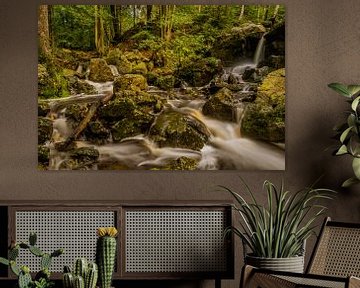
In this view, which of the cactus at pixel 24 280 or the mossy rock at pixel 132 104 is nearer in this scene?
the cactus at pixel 24 280

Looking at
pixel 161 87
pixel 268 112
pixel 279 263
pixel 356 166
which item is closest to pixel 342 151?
pixel 356 166

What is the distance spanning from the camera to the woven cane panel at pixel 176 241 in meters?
5.57

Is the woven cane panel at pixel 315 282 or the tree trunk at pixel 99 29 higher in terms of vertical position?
the tree trunk at pixel 99 29

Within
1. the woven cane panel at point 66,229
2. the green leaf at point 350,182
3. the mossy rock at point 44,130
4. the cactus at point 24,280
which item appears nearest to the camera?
the cactus at point 24,280

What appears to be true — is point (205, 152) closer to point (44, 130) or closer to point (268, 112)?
point (268, 112)

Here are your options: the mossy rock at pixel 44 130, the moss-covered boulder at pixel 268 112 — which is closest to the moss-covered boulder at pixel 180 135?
the moss-covered boulder at pixel 268 112

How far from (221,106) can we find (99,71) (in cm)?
93

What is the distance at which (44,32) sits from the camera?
6035 mm

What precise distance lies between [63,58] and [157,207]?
1.36 meters

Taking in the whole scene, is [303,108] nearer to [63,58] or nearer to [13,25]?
[63,58]

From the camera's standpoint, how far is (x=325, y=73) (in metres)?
6.04

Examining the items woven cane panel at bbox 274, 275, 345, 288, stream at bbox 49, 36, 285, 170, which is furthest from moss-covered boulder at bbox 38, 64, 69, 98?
woven cane panel at bbox 274, 275, 345, 288

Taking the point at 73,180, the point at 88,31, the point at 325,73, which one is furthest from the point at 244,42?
the point at 73,180

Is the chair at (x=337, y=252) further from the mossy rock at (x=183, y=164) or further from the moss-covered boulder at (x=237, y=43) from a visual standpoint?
the moss-covered boulder at (x=237, y=43)
